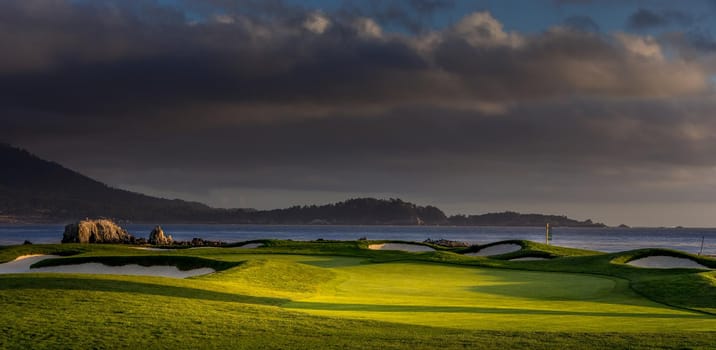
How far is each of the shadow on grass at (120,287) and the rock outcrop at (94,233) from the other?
60580mm

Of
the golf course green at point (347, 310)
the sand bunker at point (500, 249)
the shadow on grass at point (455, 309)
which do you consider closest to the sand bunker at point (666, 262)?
the golf course green at point (347, 310)

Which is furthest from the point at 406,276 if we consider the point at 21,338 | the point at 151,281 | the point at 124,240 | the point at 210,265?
the point at 124,240

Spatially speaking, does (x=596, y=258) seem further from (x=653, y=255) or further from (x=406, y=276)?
(x=406, y=276)

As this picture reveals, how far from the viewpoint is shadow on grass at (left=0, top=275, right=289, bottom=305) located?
55.5 feet

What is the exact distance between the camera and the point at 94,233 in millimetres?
77188

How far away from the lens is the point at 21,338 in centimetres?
1189

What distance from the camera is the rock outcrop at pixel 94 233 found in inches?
2940

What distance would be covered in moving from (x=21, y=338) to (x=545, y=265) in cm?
2770

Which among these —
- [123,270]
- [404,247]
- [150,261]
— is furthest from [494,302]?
[404,247]

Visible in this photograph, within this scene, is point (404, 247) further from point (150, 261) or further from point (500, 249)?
point (150, 261)

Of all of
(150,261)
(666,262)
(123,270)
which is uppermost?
(666,262)

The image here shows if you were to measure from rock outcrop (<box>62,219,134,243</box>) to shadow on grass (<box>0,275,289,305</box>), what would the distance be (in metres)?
60.6

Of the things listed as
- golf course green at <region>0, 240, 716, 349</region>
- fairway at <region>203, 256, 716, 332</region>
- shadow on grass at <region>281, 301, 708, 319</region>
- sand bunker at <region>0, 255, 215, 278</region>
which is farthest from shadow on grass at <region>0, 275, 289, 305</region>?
sand bunker at <region>0, 255, 215, 278</region>

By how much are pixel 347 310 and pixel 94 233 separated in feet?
220
